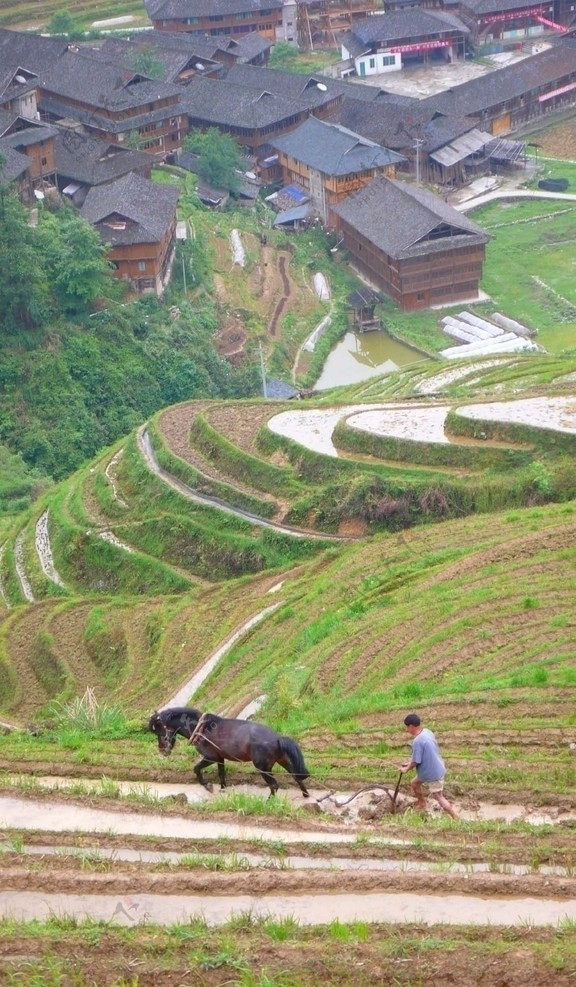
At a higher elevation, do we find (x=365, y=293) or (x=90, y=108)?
(x=90, y=108)

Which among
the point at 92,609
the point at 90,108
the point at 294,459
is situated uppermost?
the point at 90,108

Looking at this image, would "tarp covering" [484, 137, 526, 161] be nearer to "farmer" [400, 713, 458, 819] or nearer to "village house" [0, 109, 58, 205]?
"village house" [0, 109, 58, 205]

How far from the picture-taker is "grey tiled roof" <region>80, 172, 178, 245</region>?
144ft

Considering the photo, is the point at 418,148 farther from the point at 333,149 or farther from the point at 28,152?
the point at 28,152

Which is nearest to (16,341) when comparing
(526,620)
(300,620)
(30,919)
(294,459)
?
(294,459)

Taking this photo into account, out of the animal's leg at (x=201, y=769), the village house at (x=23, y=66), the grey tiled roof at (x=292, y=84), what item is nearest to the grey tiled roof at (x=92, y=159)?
the village house at (x=23, y=66)

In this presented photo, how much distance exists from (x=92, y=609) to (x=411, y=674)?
31.5ft

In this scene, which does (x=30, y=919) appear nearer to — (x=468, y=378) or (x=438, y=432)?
(x=438, y=432)

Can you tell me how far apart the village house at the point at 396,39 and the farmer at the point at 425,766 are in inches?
2445

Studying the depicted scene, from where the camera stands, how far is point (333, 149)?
2089 inches

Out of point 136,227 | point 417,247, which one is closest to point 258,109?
point 136,227

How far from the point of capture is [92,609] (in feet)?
81.5

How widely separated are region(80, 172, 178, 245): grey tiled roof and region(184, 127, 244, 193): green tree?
23.1 ft

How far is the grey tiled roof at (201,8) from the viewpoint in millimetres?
70188
